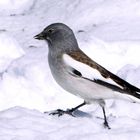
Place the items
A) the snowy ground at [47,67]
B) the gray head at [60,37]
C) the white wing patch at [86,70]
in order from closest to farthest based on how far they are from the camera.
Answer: the snowy ground at [47,67]
the white wing patch at [86,70]
the gray head at [60,37]

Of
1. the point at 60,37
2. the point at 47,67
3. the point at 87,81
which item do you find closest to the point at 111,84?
the point at 87,81

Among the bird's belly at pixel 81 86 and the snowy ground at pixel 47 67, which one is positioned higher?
the bird's belly at pixel 81 86

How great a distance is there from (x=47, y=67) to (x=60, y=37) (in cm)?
185

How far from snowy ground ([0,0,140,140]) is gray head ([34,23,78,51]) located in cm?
67

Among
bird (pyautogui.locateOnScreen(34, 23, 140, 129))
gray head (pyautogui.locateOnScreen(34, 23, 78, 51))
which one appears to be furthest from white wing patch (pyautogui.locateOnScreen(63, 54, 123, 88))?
gray head (pyautogui.locateOnScreen(34, 23, 78, 51))

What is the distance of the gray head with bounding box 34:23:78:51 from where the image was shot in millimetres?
6789

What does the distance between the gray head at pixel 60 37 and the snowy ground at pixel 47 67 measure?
2.18ft

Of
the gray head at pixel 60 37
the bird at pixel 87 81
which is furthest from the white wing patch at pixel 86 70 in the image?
the gray head at pixel 60 37

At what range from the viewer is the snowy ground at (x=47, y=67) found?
6020 millimetres

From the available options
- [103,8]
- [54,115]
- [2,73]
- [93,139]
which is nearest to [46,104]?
[2,73]

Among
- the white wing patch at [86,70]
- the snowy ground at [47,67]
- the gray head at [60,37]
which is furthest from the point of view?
the gray head at [60,37]

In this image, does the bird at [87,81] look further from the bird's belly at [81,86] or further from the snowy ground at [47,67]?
the snowy ground at [47,67]

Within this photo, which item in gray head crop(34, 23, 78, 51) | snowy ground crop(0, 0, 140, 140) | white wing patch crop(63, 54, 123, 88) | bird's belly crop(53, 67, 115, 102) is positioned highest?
gray head crop(34, 23, 78, 51)

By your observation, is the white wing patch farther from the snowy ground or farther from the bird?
the snowy ground
